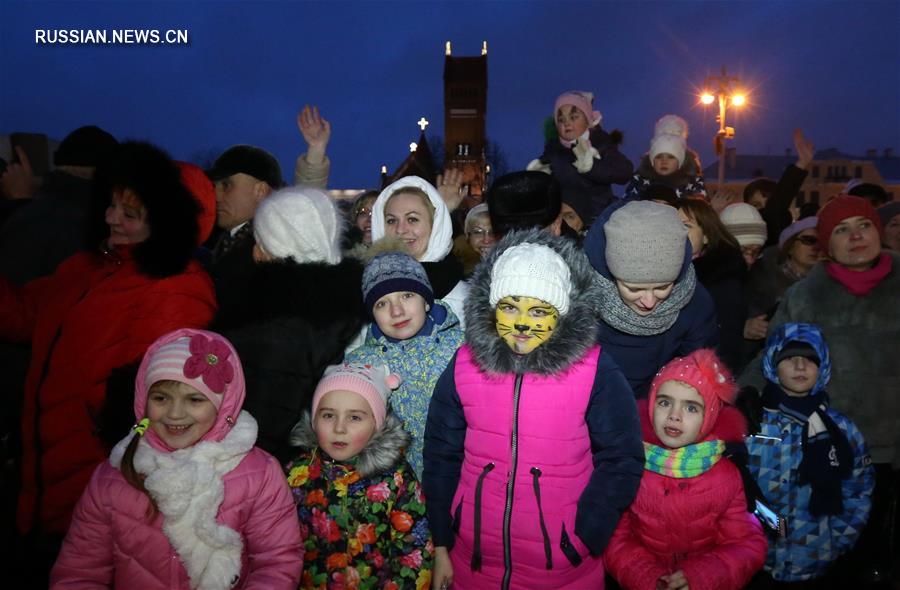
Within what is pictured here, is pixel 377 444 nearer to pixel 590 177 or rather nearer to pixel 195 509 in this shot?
pixel 195 509

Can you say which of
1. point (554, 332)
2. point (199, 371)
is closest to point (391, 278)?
point (554, 332)

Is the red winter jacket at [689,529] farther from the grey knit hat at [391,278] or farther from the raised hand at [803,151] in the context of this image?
the raised hand at [803,151]

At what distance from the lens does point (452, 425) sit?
2.67 meters

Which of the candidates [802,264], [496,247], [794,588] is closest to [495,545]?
[496,247]

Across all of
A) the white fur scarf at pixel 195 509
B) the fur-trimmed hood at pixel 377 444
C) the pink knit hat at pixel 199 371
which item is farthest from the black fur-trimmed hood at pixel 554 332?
the white fur scarf at pixel 195 509

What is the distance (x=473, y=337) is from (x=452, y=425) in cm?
41

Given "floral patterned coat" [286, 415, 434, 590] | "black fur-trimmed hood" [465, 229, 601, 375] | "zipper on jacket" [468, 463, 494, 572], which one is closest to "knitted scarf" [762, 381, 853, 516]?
"black fur-trimmed hood" [465, 229, 601, 375]

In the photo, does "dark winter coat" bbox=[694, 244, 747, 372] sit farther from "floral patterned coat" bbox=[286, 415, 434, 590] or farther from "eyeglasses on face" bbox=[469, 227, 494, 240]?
"floral patterned coat" bbox=[286, 415, 434, 590]

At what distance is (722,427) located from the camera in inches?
112

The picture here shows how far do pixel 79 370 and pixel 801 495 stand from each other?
12.1 feet

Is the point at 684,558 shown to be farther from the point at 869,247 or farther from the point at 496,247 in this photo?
the point at 869,247

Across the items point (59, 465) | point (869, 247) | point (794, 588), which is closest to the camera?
point (59, 465)

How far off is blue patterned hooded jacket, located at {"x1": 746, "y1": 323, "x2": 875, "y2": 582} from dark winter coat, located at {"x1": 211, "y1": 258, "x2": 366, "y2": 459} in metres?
2.39

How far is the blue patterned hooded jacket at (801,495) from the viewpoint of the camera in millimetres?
3215
